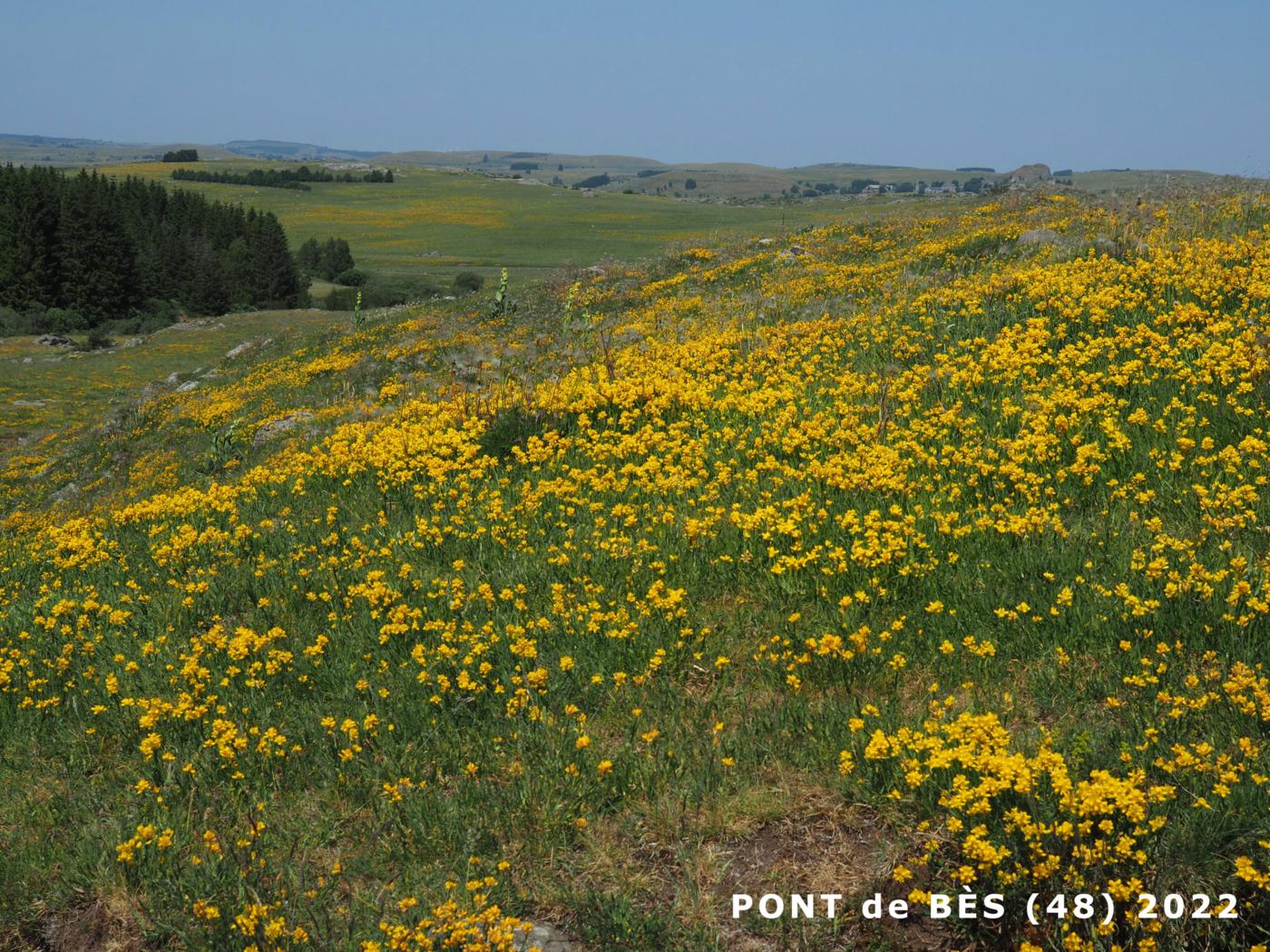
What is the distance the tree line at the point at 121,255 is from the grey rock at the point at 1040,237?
234ft

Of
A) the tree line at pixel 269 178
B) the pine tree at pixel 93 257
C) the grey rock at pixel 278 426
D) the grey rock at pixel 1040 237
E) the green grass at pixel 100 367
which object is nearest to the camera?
the grey rock at pixel 278 426

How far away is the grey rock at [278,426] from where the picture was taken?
14.4 metres

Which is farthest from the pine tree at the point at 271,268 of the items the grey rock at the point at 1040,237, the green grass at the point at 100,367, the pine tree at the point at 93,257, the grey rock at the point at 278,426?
the grey rock at the point at 1040,237

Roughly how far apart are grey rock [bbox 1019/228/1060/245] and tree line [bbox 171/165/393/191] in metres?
174

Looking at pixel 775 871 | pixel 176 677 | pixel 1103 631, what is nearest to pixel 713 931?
pixel 775 871

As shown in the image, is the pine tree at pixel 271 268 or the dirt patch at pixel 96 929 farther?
the pine tree at pixel 271 268

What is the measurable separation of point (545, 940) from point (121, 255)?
294 feet

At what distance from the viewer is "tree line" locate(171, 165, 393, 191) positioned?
168 m

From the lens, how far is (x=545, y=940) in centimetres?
388

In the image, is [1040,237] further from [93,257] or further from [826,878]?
[93,257]

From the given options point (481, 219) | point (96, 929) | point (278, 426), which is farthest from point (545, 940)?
point (481, 219)

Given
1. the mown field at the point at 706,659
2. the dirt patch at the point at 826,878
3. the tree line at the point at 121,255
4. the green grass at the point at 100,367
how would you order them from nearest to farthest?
1. the dirt patch at the point at 826,878
2. the mown field at the point at 706,659
3. the green grass at the point at 100,367
4. the tree line at the point at 121,255

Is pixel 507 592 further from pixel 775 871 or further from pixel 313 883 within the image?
pixel 775 871

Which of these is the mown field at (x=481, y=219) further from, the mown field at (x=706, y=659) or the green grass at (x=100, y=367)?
the mown field at (x=706, y=659)
